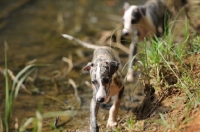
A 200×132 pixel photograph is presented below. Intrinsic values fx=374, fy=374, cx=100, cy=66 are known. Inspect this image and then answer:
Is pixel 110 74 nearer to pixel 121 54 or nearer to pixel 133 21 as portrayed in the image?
pixel 133 21

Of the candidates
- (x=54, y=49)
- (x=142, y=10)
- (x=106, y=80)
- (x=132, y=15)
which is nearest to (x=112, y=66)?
(x=106, y=80)

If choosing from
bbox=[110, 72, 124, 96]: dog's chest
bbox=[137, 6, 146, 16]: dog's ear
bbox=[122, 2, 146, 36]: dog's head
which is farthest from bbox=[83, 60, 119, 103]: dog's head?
bbox=[137, 6, 146, 16]: dog's ear

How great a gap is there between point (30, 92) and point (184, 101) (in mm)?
2929

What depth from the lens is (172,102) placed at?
4.41 m

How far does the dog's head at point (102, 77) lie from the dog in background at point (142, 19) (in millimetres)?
1857

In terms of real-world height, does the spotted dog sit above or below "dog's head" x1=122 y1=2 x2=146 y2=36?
below

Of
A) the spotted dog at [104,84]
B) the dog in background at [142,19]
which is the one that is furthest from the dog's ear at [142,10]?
the spotted dog at [104,84]

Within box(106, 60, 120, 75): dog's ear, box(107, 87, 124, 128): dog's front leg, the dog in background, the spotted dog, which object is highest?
the dog in background

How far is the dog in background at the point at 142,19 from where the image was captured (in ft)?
22.2

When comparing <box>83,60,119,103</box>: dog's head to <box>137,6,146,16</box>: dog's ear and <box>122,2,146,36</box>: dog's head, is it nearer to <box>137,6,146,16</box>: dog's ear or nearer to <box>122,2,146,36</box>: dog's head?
<box>122,2,146,36</box>: dog's head

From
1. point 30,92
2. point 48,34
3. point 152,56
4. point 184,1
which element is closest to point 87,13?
point 48,34

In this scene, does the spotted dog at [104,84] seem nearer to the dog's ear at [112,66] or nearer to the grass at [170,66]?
the dog's ear at [112,66]

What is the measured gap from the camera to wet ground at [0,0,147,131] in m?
5.62

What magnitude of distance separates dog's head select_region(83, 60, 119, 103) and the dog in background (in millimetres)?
1857
